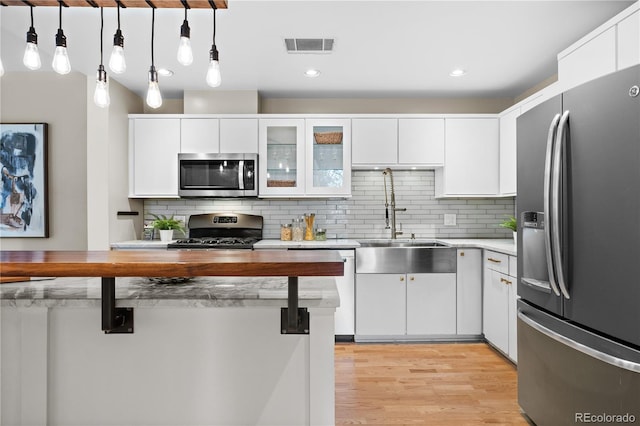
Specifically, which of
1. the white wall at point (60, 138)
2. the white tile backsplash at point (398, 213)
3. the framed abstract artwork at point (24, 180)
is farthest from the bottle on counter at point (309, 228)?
the framed abstract artwork at point (24, 180)

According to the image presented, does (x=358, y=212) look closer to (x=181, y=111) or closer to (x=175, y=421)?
(x=181, y=111)

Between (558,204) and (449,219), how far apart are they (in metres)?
2.47

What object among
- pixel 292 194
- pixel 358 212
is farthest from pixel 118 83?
pixel 358 212

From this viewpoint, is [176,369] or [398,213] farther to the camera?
[398,213]

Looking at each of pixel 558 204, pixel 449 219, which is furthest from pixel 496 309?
pixel 558 204

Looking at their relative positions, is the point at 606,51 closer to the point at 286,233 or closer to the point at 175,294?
the point at 175,294

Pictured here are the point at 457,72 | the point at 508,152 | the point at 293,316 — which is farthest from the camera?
the point at 508,152

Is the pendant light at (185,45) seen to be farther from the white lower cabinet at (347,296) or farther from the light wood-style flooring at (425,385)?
the white lower cabinet at (347,296)

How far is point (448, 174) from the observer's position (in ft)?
13.0

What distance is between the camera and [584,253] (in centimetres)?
174

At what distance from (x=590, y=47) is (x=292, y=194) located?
2579 mm

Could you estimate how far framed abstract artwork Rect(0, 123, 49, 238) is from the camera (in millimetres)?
3611

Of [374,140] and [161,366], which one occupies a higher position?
[374,140]
